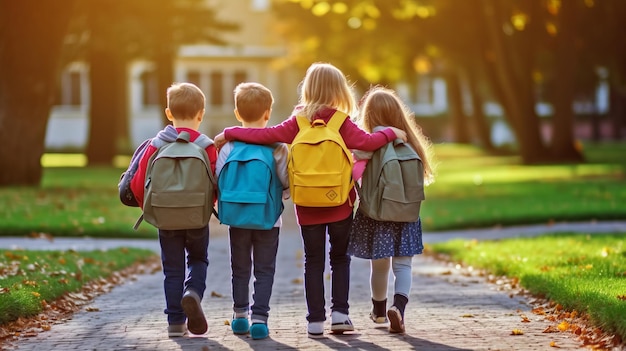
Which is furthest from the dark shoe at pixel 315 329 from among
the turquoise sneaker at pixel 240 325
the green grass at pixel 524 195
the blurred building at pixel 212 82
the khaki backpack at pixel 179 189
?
the blurred building at pixel 212 82

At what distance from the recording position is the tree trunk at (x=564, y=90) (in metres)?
32.7

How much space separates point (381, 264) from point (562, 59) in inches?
1058

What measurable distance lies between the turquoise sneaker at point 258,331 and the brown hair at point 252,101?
1268mm

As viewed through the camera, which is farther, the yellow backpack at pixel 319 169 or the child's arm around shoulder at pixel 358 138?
the child's arm around shoulder at pixel 358 138

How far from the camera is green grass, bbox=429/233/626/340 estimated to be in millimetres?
7422

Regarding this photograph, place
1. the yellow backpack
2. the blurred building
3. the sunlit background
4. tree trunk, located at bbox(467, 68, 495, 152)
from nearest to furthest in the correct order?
the yellow backpack, the sunlit background, tree trunk, located at bbox(467, 68, 495, 152), the blurred building

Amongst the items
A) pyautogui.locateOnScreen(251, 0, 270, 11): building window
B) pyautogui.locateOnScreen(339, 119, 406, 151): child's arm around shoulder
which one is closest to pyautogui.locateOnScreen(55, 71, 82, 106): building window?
pyautogui.locateOnScreen(251, 0, 270, 11): building window

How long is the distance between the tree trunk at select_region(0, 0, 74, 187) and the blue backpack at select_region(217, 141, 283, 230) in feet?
50.4

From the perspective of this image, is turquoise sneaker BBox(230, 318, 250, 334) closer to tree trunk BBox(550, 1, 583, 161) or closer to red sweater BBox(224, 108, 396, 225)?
red sweater BBox(224, 108, 396, 225)

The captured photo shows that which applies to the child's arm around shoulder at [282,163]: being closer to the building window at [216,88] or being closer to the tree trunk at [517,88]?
the tree trunk at [517,88]

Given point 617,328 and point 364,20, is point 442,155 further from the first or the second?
point 617,328

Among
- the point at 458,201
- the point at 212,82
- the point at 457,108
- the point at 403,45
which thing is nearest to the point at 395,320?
the point at 458,201

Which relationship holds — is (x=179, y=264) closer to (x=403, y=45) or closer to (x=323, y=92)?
(x=323, y=92)

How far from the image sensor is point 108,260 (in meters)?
12.2
